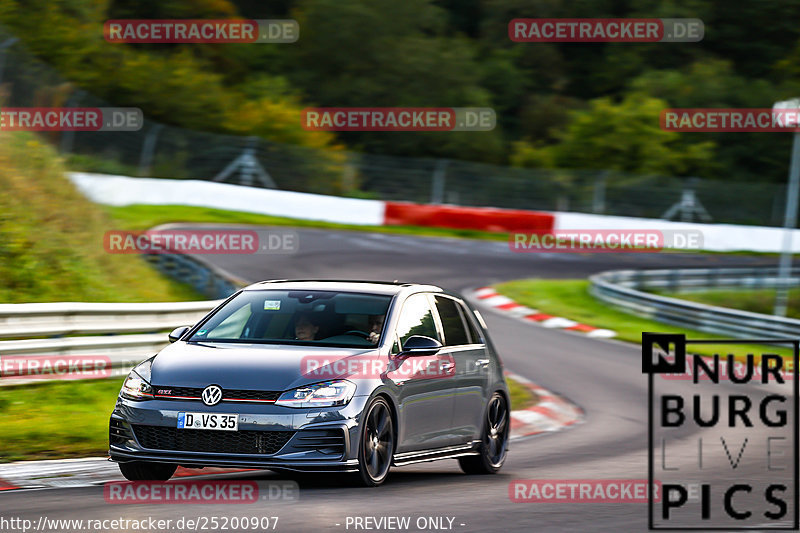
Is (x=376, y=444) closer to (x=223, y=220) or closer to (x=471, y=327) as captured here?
(x=471, y=327)

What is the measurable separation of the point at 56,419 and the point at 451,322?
353 cm

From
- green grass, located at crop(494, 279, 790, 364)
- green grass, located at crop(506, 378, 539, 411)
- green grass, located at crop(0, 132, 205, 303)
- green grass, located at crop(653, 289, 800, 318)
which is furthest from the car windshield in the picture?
green grass, located at crop(653, 289, 800, 318)

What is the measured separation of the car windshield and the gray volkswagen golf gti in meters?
0.01

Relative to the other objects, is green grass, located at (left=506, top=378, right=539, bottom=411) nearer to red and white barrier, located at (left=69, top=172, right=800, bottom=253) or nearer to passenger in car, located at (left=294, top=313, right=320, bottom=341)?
passenger in car, located at (left=294, top=313, right=320, bottom=341)

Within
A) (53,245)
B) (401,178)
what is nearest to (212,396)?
(53,245)

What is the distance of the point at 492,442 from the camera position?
10.5m

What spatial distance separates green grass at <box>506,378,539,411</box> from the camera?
15594mm

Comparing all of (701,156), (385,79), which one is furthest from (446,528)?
(385,79)

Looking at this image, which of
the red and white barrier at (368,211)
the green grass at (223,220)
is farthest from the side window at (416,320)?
the red and white barrier at (368,211)

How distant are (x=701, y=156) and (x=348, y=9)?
57.5 feet

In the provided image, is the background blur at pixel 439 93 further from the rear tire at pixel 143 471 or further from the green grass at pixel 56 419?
the rear tire at pixel 143 471

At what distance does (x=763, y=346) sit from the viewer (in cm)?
2405

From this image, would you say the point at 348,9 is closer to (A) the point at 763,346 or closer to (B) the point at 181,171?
(B) the point at 181,171

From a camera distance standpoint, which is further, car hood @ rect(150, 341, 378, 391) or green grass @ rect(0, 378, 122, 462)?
green grass @ rect(0, 378, 122, 462)
